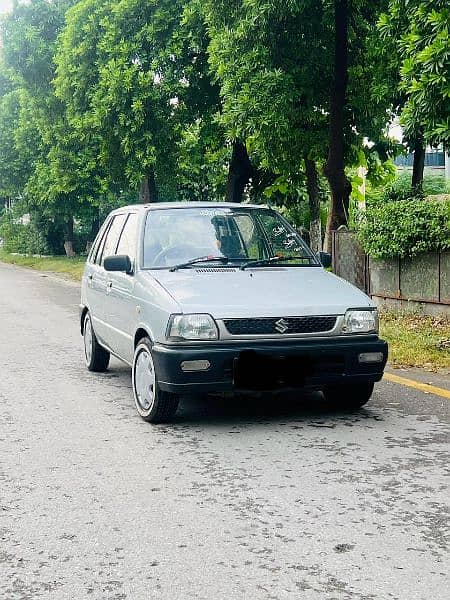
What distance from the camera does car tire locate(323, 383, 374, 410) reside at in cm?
720

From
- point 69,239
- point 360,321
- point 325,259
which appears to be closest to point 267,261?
point 325,259

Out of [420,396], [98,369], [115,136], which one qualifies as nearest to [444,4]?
Answer: [420,396]

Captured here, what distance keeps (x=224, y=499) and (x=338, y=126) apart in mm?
12911

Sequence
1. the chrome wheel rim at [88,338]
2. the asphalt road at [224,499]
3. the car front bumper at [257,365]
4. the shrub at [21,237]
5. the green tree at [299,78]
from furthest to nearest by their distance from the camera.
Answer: the shrub at [21,237] → the green tree at [299,78] → the chrome wheel rim at [88,338] → the car front bumper at [257,365] → the asphalt road at [224,499]

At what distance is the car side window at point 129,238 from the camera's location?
26.1 feet

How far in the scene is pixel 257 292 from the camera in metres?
6.82

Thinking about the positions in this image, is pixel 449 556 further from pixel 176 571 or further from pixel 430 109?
pixel 430 109

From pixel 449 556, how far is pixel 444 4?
7.10 meters

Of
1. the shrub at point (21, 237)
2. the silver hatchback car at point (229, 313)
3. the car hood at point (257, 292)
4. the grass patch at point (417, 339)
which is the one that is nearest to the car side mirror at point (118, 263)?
the silver hatchback car at point (229, 313)

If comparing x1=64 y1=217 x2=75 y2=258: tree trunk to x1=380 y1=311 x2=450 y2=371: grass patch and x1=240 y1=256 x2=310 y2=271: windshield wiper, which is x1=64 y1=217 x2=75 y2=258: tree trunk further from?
x1=240 y1=256 x2=310 y2=271: windshield wiper

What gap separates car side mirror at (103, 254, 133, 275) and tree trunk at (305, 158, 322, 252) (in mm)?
14061

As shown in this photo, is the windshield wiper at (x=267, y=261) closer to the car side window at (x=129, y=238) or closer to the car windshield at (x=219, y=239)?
the car windshield at (x=219, y=239)

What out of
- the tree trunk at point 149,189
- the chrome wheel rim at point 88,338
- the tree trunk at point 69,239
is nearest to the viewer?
the chrome wheel rim at point 88,338

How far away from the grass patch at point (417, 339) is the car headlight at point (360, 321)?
8.52 ft
